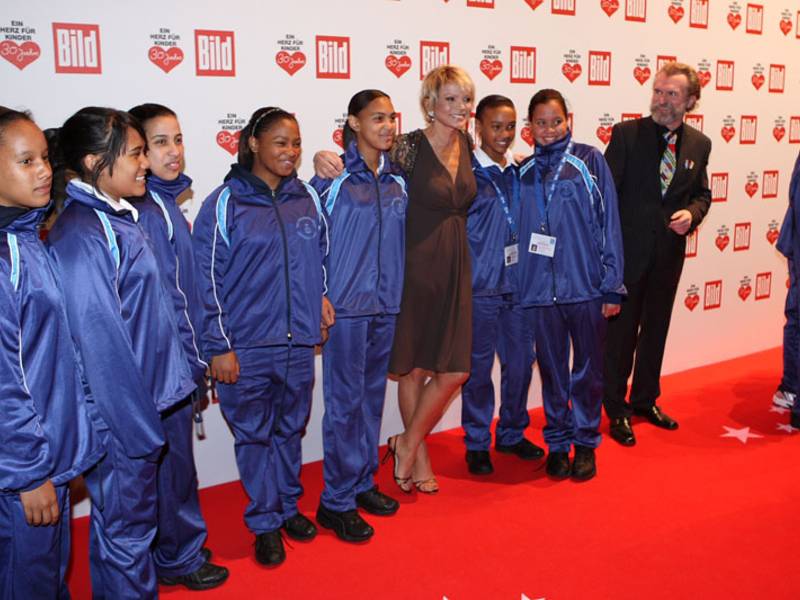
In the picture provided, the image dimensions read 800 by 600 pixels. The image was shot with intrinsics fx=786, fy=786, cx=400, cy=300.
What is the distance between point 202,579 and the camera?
279 centimetres

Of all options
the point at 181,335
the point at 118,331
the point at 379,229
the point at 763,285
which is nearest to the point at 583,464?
the point at 379,229

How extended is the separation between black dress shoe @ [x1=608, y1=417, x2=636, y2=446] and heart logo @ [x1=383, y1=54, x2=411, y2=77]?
7.04ft

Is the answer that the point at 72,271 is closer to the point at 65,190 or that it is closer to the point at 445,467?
the point at 65,190

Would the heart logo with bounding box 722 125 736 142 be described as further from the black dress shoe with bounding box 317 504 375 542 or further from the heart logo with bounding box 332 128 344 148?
the black dress shoe with bounding box 317 504 375 542

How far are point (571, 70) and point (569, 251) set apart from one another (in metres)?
1.56

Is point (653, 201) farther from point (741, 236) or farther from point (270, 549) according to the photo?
point (270, 549)

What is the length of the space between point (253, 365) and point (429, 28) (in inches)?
82.3

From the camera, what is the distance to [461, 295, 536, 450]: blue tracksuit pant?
12.0 feet

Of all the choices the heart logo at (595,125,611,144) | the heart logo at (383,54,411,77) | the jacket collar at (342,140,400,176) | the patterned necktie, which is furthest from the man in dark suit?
the jacket collar at (342,140,400,176)

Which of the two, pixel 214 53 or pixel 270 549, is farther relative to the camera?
pixel 214 53

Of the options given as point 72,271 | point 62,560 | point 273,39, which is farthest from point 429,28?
point 62,560

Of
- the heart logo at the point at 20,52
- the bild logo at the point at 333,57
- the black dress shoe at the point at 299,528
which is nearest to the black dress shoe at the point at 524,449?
the black dress shoe at the point at 299,528

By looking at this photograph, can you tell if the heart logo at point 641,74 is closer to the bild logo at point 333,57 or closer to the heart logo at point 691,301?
the heart logo at point 691,301

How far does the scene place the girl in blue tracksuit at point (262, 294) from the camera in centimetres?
A: 278
